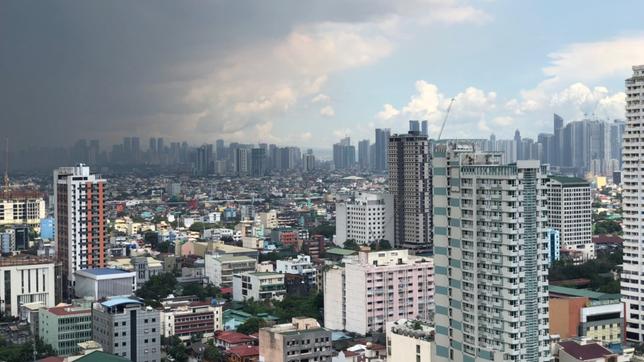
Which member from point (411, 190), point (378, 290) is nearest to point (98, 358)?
point (378, 290)

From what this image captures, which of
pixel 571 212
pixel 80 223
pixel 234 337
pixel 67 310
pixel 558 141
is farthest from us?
pixel 558 141

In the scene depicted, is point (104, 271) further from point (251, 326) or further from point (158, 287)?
point (251, 326)

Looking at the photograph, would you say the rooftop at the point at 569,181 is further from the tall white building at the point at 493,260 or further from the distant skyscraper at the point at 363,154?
the distant skyscraper at the point at 363,154

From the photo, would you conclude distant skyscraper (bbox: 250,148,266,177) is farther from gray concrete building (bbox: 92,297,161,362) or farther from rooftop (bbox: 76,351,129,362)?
rooftop (bbox: 76,351,129,362)

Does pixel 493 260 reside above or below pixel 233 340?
above

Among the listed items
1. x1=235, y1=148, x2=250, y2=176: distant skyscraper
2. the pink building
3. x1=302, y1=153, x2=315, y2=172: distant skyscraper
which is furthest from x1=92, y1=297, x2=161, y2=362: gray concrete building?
x1=302, y1=153, x2=315, y2=172: distant skyscraper

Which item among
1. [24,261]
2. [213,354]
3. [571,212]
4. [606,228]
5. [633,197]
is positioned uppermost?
[633,197]
